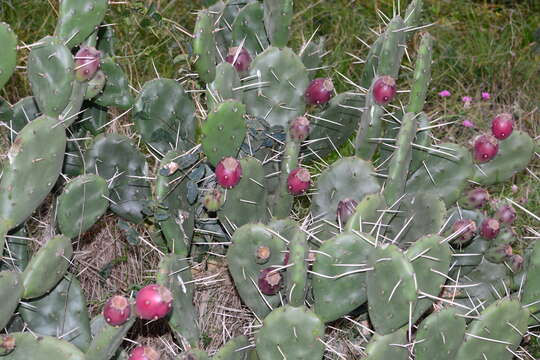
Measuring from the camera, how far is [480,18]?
182 inches

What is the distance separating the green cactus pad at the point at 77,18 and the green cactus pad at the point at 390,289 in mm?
985

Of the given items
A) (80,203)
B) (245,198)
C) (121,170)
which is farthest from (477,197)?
(80,203)

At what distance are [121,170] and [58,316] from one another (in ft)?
1.65

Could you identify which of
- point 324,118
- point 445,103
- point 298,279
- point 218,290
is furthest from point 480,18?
point 298,279

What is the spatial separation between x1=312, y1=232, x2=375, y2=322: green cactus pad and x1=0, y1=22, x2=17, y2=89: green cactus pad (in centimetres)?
90

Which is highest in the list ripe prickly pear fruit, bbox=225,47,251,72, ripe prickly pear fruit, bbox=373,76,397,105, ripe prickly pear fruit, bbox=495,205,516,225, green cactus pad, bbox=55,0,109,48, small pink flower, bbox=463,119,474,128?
green cactus pad, bbox=55,0,109,48

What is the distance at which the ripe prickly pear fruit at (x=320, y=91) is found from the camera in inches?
106

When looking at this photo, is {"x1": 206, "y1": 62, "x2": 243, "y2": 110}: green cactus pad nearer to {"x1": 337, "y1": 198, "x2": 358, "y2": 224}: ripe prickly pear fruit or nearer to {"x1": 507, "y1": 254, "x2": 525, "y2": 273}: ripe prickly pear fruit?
{"x1": 337, "y1": 198, "x2": 358, "y2": 224}: ripe prickly pear fruit

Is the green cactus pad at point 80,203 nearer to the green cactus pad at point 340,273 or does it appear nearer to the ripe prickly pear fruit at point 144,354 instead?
the ripe prickly pear fruit at point 144,354

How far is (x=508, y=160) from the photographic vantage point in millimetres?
2723

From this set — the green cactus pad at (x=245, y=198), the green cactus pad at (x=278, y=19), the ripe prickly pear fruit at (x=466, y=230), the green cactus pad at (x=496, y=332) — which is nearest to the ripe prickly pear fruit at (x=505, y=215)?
the ripe prickly pear fruit at (x=466, y=230)

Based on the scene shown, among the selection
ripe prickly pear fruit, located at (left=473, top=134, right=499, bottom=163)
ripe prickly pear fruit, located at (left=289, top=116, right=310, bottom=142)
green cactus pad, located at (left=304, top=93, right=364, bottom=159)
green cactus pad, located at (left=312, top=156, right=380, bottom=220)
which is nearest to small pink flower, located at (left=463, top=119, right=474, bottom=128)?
green cactus pad, located at (left=304, top=93, right=364, bottom=159)

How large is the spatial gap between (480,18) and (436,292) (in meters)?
2.64

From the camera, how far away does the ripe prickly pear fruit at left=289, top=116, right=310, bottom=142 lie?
8.30 feet
